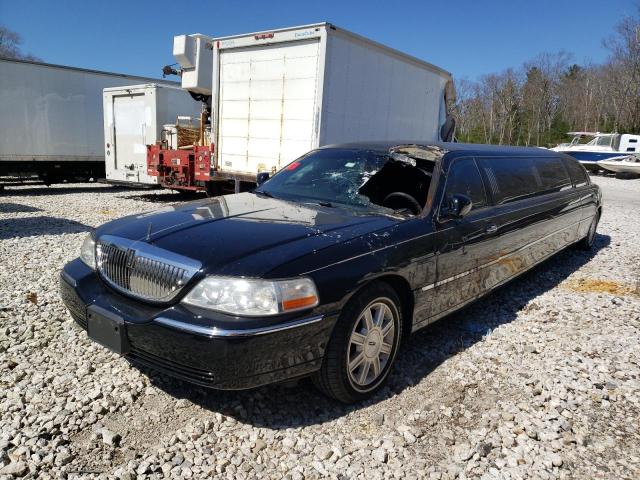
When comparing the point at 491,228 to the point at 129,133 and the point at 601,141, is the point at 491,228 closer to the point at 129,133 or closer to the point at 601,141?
the point at 129,133

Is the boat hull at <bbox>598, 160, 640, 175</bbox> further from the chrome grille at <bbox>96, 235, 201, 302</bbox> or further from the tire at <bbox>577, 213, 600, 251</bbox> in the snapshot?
the chrome grille at <bbox>96, 235, 201, 302</bbox>

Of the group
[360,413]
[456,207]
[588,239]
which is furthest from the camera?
[588,239]

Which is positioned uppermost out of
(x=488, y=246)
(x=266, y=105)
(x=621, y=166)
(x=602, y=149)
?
(x=266, y=105)

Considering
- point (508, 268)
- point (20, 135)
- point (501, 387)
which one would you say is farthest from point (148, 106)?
point (501, 387)

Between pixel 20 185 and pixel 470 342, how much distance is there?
48.6 feet

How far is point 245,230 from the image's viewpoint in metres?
2.85

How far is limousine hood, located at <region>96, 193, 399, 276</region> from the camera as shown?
2.50 metres

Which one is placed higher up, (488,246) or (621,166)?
(621,166)

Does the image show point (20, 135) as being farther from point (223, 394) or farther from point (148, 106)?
point (223, 394)

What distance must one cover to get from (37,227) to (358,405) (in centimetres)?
693

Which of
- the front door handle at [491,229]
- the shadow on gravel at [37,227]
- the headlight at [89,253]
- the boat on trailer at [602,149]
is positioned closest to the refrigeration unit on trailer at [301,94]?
the shadow on gravel at [37,227]

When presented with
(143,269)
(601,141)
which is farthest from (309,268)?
(601,141)

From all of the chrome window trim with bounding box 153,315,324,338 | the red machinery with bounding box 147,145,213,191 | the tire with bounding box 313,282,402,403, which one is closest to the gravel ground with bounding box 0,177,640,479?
the tire with bounding box 313,282,402,403

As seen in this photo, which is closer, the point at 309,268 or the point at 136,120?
the point at 309,268
